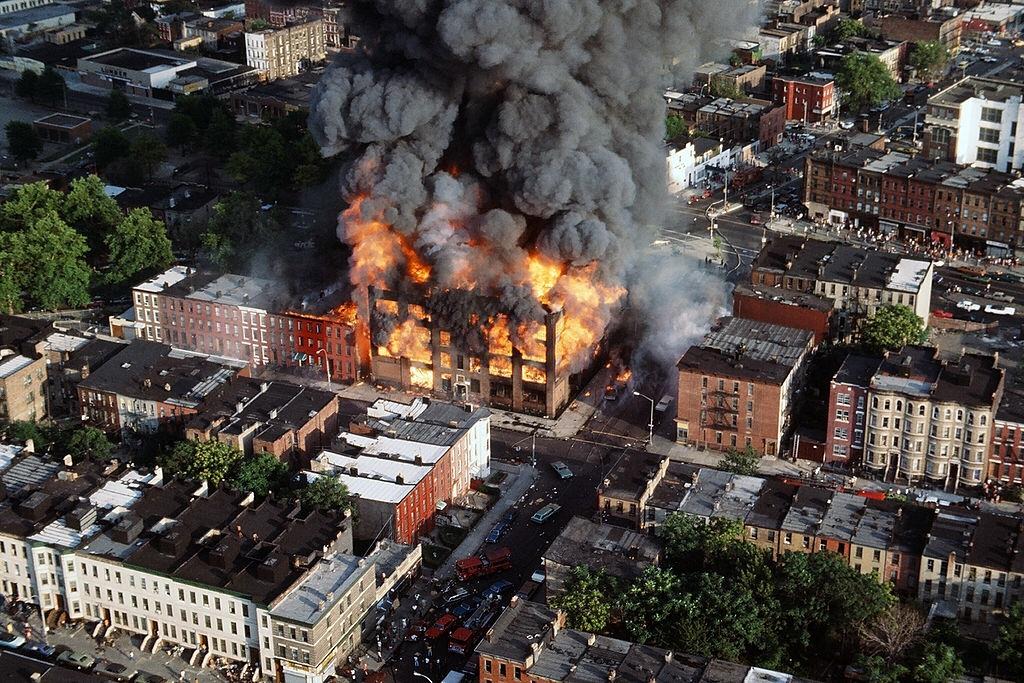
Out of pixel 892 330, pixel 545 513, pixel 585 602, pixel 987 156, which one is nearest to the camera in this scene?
pixel 585 602

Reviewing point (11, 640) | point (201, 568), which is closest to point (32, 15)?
point (11, 640)

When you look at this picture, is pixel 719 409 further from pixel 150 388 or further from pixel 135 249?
pixel 135 249

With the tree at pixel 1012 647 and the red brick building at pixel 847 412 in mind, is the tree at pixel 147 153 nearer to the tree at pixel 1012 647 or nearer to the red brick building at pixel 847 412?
the red brick building at pixel 847 412

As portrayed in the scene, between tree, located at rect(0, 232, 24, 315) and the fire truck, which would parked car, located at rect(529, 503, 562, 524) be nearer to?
the fire truck

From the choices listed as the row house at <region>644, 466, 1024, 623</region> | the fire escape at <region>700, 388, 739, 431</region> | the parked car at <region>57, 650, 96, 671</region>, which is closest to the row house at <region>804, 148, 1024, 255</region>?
the fire escape at <region>700, 388, 739, 431</region>

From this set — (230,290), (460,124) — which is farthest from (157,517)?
(460,124)

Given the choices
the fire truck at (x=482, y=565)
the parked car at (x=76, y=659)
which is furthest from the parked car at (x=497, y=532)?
the parked car at (x=76, y=659)

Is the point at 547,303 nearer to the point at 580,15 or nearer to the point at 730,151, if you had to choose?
the point at 580,15
